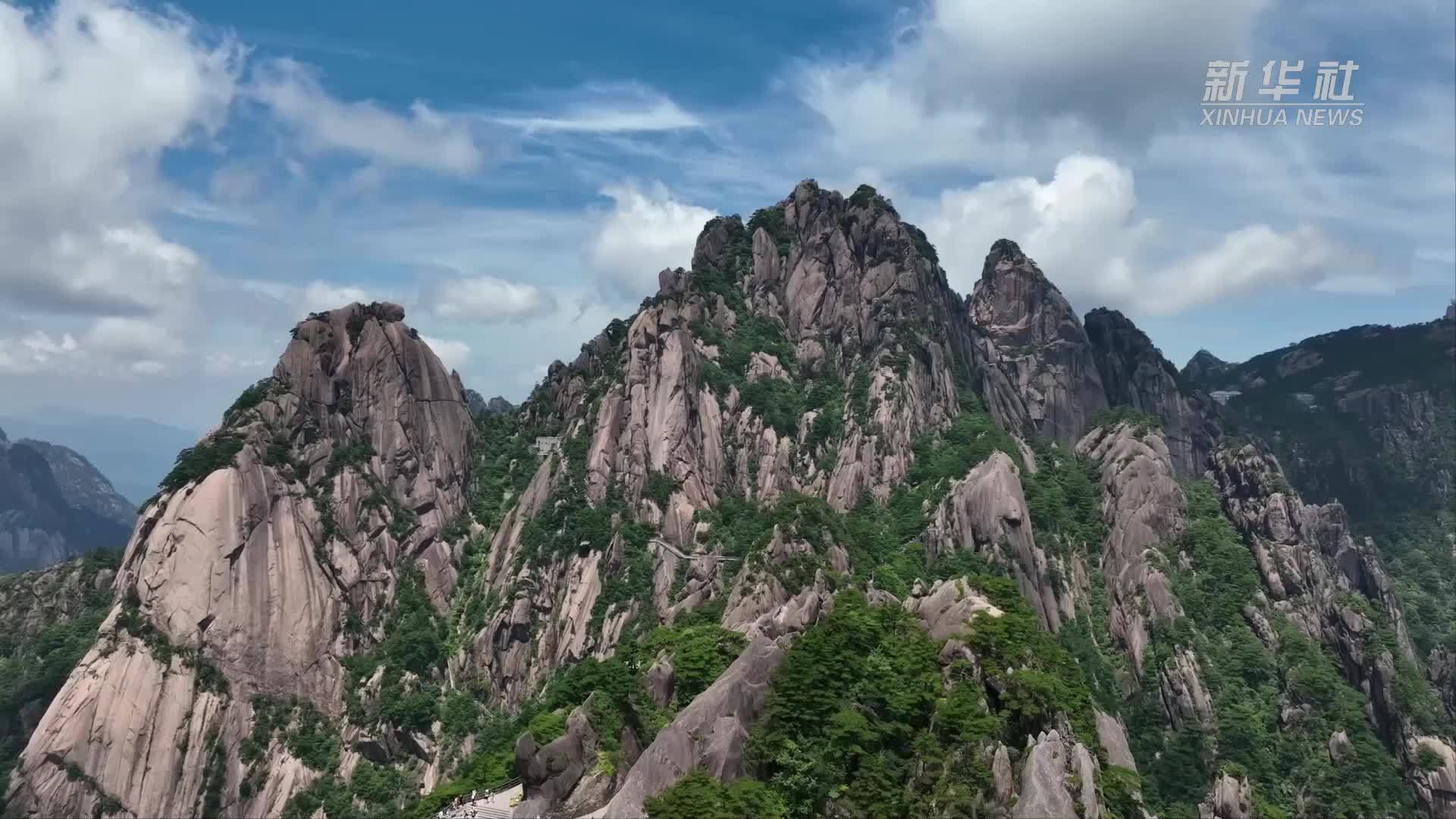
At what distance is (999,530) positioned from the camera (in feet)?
302

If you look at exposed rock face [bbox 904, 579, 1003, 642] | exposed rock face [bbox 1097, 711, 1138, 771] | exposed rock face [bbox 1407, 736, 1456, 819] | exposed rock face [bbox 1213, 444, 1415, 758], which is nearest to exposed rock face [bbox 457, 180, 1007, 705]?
exposed rock face [bbox 904, 579, 1003, 642]

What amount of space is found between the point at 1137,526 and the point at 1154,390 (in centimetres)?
5155

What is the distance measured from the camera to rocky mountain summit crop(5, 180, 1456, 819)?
4928 cm

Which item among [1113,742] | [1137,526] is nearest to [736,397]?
[1137,526]

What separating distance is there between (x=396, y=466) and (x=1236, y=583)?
96971 millimetres

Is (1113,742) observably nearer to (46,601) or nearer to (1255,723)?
(1255,723)

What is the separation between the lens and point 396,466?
104562 millimetres

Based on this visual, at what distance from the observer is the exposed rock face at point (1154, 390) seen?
145000 mm

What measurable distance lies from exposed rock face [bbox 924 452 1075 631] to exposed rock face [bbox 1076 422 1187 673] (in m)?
6.89

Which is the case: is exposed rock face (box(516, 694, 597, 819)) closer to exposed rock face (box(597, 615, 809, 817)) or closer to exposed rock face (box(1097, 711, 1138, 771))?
exposed rock face (box(597, 615, 809, 817))

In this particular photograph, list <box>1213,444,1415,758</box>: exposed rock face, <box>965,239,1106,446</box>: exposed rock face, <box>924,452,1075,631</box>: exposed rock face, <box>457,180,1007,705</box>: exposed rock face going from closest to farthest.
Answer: <box>924,452,1075,631</box>: exposed rock face → <box>1213,444,1415,758</box>: exposed rock face → <box>457,180,1007,705</box>: exposed rock face → <box>965,239,1106,446</box>: exposed rock face

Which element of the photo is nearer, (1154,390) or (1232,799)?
(1232,799)

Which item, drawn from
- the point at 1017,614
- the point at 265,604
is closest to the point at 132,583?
the point at 265,604

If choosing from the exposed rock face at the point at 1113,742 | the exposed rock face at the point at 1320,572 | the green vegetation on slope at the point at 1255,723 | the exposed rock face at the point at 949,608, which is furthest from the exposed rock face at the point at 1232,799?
the exposed rock face at the point at 1320,572
